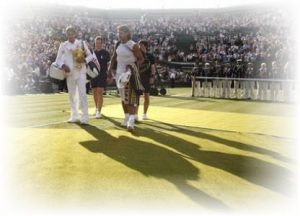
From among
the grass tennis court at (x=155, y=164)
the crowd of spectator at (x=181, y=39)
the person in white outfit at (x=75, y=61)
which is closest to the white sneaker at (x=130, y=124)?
the grass tennis court at (x=155, y=164)

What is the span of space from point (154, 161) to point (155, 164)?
0.56ft

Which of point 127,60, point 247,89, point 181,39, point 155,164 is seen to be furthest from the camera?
point 181,39

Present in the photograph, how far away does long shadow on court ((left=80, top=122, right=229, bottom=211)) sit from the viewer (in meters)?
4.97

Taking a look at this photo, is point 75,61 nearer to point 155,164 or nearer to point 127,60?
point 127,60

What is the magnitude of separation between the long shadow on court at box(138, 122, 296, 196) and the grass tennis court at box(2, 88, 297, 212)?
0.01 m

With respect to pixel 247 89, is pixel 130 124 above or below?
above

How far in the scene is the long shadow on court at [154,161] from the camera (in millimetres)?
4966

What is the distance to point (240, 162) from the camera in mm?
6516

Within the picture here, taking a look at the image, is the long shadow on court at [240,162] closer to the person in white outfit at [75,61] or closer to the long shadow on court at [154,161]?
the long shadow on court at [154,161]

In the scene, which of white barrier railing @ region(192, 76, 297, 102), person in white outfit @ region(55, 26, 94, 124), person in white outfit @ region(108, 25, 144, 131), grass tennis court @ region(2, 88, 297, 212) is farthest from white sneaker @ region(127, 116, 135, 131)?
white barrier railing @ region(192, 76, 297, 102)

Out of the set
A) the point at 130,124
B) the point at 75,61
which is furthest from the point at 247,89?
the point at 130,124

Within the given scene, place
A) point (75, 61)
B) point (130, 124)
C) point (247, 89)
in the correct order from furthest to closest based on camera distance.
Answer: point (247, 89) → point (75, 61) → point (130, 124)

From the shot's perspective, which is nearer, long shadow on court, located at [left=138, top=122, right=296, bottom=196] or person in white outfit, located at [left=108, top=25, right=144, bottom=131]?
long shadow on court, located at [left=138, top=122, right=296, bottom=196]

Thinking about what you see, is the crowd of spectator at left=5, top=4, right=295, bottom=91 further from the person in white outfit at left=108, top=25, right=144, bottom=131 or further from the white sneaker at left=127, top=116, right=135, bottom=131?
the white sneaker at left=127, top=116, right=135, bottom=131
